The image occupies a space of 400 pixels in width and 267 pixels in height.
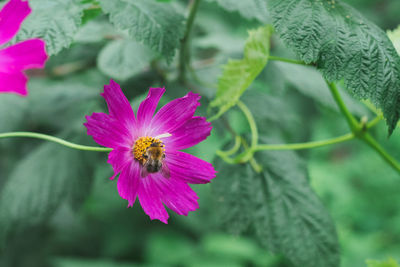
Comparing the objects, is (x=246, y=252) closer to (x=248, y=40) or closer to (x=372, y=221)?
(x=372, y=221)

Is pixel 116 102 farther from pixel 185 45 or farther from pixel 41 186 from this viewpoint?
pixel 41 186

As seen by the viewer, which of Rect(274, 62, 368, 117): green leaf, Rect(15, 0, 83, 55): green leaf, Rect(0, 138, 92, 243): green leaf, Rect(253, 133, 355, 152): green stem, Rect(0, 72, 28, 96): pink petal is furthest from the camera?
Rect(274, 62, 368, 117): green leaf

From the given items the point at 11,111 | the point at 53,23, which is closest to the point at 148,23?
the point at 53,23

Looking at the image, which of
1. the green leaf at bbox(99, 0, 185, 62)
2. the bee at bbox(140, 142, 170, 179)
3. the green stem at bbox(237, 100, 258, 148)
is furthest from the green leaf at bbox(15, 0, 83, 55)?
the green stem at bbox(237, 100, 258, 148)

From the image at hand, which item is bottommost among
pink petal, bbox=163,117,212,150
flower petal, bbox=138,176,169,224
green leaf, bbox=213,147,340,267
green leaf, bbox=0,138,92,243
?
green leaf, bbox=0,138,92,243

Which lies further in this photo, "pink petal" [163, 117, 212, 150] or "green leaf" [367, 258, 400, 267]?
"green leaf" [367, 258, 400, 267]

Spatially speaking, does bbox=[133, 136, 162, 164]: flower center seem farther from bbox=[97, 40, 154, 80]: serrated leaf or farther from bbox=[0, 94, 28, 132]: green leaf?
bbox=[0, 94, 28, 132]: green leaf

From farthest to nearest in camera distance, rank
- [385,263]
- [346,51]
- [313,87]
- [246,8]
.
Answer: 1. [313,87]
2. [246,8]
3. [385,263]
4. [346,51]

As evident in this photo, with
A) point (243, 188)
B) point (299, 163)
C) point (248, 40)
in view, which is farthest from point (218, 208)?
point (248, 40)
